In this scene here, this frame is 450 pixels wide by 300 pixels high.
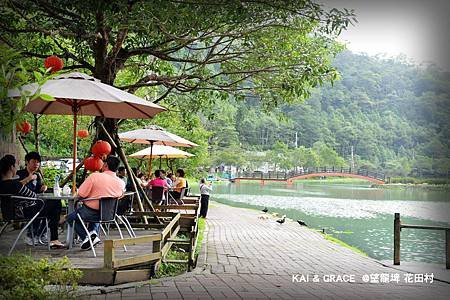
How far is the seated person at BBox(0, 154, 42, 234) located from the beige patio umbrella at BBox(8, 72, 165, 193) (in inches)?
21.5

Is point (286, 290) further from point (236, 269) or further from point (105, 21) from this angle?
point (105, 21)

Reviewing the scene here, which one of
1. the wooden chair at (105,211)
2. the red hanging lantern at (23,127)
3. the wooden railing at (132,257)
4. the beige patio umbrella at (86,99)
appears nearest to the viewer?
the red hanging lantern at (23,127)

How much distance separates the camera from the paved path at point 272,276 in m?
4.19

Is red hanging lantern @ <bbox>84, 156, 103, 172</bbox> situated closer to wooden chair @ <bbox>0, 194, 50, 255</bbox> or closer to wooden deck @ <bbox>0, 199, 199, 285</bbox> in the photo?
wooden deck @ <bbox>0, 199, 199, 285</bbox>

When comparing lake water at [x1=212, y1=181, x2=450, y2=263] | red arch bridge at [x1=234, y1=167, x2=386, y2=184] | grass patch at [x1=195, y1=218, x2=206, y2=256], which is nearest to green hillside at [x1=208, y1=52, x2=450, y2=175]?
red arch bridge at [x1=234, y1=167, x2=386, y2=184]

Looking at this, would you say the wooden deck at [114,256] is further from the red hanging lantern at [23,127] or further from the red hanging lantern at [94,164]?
the red hanging lantern at [23,127]

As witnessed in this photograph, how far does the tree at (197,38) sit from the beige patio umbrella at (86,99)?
676 millimetres

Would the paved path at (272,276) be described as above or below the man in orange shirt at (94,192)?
below

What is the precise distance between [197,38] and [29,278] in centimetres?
501

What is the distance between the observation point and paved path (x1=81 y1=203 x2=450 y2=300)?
4188 millimetres

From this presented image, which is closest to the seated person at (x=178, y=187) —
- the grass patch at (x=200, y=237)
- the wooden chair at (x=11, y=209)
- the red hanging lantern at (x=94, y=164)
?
the grass patch at (x=200, y=237)

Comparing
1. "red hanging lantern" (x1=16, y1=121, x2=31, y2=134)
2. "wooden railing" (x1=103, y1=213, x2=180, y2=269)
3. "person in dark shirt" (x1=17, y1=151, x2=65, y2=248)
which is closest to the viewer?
"red hanging lantern" (x1=16, y1=121, x2=31, y2=134)

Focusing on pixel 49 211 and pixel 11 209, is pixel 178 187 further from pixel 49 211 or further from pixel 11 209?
pixel 11 209

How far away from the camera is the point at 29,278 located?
2.96 metres
